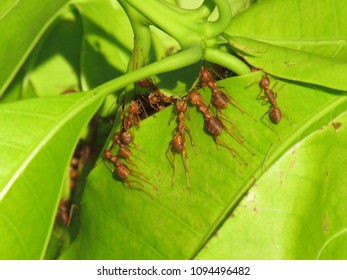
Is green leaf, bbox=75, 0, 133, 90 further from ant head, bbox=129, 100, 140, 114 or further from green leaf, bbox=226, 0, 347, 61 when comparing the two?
green leaf, bbox=226, 0, 347, 61

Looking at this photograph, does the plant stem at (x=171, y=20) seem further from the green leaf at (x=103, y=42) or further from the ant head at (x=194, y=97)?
the green leaf at (x=103, y=42)

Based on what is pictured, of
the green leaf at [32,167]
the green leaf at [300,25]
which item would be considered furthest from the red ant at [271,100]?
the green leaf at [32,167]

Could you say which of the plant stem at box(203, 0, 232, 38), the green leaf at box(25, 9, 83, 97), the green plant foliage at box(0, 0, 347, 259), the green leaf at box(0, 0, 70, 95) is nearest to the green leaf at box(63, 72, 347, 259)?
the green plant foliage at box(0, 0, 347, 259)

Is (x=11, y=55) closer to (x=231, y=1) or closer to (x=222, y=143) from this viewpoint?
(x=222, y=143)

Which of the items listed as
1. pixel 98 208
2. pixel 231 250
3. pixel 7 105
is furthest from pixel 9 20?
pixel 231 250

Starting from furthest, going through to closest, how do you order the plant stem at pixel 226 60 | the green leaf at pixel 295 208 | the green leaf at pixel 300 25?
the green leaf at pixel 300 25, the plant stem at pixel 226 60, the green leaf at pixel 295 208

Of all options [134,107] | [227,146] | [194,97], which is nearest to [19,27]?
[134,107]

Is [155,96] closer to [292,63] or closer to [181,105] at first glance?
[181,105]
